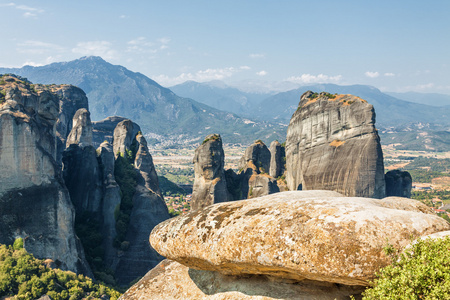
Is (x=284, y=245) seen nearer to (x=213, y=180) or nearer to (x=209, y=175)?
(x=213, y=180)

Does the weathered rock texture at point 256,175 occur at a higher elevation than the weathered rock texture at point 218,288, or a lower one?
lower

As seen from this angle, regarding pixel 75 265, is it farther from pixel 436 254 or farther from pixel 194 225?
pixel 436 254

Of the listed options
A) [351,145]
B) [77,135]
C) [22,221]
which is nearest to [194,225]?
[22,221]

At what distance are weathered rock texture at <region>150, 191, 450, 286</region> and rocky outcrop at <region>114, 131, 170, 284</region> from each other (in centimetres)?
3009

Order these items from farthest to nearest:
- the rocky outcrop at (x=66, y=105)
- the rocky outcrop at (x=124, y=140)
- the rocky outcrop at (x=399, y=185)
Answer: the rocky outcrop at (x=66, y=105) → the rocky outcrop at (x=124, y=140) → the rocky outcrop at (x=399, y=185)

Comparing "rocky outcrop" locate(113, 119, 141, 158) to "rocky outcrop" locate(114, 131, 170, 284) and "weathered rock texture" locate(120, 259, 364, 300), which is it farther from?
"weathered rock texture" locate(120, 259, 364, 300)

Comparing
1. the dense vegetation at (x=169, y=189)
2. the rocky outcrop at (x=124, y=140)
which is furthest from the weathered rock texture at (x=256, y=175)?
the dense vegetation at (x=169, y=189)

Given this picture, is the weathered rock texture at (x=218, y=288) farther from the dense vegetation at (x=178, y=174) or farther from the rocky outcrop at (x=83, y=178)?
the dense vegetation at (x=178, y=174)

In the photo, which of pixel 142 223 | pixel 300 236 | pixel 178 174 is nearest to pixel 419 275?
pixel 300 236

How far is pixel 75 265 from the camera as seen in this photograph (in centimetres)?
3053

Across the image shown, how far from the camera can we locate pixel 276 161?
5512cm

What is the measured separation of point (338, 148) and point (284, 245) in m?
35.1

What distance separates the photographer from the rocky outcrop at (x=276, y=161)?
5497 centimetres

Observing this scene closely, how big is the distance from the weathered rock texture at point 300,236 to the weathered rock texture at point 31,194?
80.0 feet
